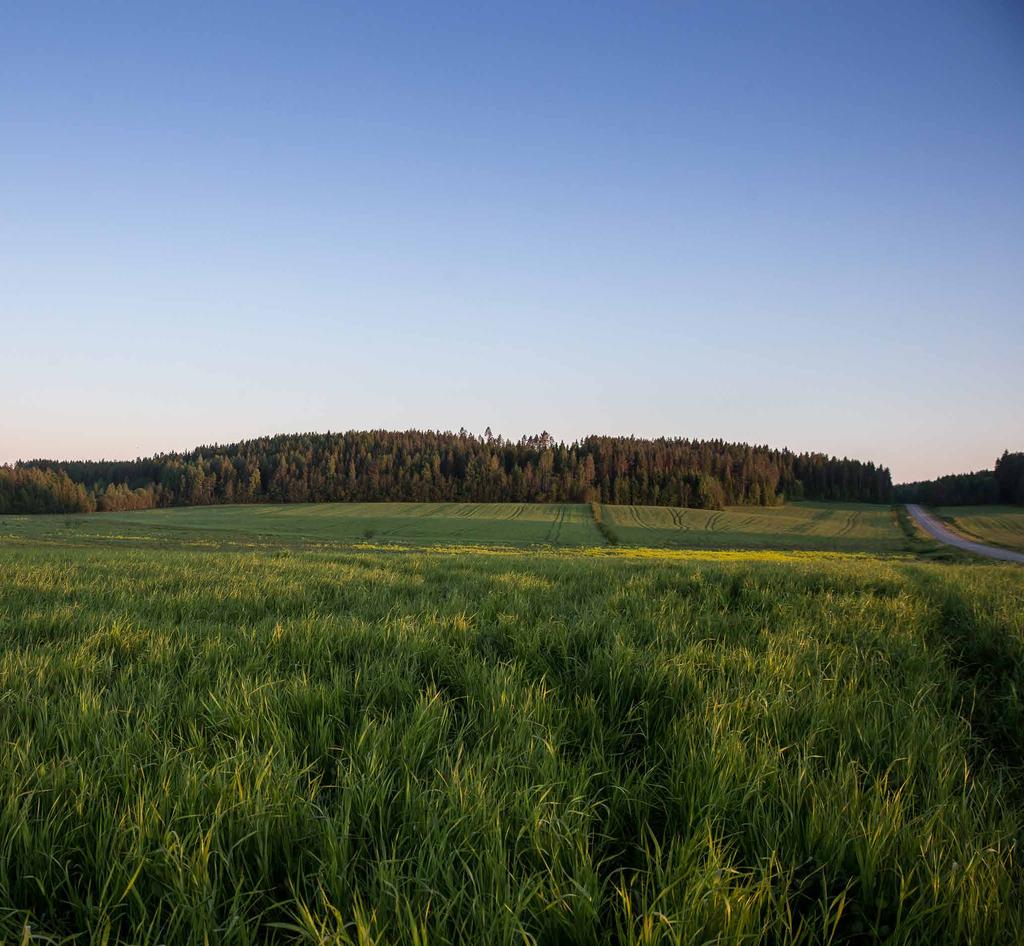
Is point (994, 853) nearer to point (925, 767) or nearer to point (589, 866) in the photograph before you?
point (925, 767)

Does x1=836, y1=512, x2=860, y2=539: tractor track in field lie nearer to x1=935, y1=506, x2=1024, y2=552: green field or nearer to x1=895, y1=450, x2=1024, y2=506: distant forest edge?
x1=935, y1=506, x2=1024, y2=552: green field

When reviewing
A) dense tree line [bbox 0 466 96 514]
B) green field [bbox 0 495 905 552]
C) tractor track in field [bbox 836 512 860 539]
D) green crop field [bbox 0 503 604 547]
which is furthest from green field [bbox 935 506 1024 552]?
dense tree line [bbox 0 466 96 514]

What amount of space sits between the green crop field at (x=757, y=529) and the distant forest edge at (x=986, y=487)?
47.2 metres

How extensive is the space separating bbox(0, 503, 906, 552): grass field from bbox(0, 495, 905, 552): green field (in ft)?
0.35

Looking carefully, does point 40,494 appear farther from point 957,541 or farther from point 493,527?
point 957,541

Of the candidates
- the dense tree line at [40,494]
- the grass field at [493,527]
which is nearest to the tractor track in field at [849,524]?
the grass field at [493,527]

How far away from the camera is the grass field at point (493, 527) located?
2184 inches

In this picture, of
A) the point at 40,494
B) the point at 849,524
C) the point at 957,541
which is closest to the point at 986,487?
the point at 849,524

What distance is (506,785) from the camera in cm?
201

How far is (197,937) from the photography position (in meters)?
→ 1.42

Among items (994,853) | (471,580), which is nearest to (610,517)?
(471,580)

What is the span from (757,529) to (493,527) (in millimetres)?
36892

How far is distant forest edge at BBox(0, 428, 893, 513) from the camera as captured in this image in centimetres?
11669

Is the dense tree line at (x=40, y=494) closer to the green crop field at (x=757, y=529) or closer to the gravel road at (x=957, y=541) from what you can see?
the green crop field at (x=757, y=529)
